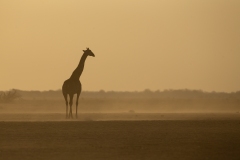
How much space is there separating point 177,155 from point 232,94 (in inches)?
3161

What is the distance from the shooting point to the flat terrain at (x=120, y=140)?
2088 centimetres

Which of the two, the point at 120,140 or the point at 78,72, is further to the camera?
the point at 78,72

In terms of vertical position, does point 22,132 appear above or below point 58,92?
below

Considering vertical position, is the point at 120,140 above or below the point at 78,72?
below

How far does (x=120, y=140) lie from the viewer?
24.4 metres

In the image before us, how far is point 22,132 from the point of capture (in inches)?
1090

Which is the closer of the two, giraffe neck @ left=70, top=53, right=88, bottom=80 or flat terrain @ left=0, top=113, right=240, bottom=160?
flat terrain @ left=0, top=113, right=240, bottom=160

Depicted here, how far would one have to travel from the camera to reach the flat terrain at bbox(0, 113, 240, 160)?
2088 cm

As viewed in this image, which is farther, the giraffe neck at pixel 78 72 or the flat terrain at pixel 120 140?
the giraffe neck at pixel 78 72

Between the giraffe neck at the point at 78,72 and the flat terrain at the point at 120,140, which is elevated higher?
the giraffe neck at the point at 78,72

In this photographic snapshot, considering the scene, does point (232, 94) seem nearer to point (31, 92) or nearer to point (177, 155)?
point (31, 92)

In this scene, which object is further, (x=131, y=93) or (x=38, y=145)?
(x=131, y=93)

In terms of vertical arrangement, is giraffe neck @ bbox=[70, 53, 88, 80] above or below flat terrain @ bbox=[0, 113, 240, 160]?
above

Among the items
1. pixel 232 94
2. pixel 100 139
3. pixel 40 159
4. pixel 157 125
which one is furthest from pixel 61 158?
pixel 232 94
